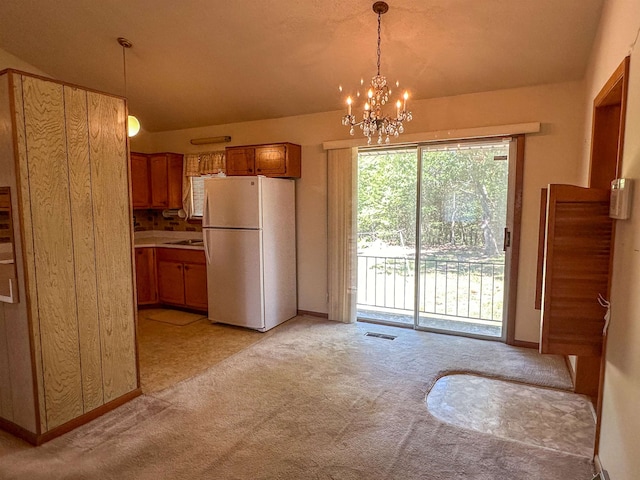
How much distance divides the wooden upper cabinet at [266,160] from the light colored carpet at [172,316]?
1829 millimetres

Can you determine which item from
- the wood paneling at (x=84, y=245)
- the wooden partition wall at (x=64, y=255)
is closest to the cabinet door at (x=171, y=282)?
the wooden partition wall at (x=64, y=255)

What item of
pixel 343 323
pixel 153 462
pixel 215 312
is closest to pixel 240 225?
pixel 215 312

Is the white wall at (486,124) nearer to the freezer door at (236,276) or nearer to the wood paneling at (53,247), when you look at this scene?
the freezer door at (236,276)

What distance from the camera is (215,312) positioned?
14.5 ft

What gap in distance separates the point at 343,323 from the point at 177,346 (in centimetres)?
180

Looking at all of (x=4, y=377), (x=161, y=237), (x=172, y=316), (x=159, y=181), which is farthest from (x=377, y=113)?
(x=161, y=237)

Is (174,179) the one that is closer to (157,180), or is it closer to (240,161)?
(157,180)

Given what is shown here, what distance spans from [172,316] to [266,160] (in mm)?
2255

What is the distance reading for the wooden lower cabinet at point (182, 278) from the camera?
4750mm

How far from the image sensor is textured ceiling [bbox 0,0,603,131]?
9.18 ft

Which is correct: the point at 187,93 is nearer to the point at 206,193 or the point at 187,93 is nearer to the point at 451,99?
the point at 206,193

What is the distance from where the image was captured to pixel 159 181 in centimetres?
538

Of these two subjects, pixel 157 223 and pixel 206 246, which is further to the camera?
pixel 157 223

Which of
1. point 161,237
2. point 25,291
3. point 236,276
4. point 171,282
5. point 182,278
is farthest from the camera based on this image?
point 161,237
